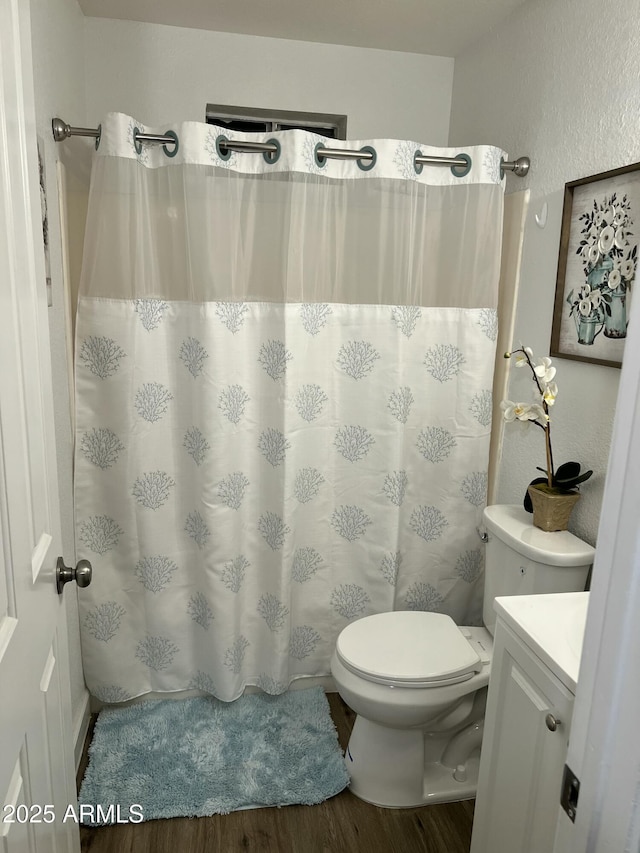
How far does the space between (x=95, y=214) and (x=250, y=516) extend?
41.8 inches

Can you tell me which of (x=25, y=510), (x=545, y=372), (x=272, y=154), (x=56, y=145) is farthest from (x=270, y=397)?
(x=25, y=510)

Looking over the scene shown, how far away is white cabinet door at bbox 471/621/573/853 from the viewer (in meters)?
1.13

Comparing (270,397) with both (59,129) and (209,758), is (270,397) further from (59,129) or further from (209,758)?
(209,758)

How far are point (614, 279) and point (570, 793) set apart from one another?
1.29 metres

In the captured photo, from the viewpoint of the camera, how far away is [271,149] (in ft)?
6.34

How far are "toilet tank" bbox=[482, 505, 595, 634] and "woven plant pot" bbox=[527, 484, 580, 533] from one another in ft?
0.07

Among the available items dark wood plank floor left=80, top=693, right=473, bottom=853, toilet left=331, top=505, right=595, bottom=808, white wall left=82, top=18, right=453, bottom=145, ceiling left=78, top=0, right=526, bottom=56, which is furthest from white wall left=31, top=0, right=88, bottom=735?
toilet left=331, top=505, right=595, bottom=808

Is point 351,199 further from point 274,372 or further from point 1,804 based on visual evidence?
point 1,804

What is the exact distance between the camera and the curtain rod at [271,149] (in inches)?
70.4

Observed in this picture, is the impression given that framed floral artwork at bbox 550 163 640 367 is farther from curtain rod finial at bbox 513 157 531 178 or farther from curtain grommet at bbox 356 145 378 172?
curtain grommet at bbox 356 145 378 172

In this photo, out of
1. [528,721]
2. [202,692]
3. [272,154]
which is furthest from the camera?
[202,692]

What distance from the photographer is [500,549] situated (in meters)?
1.88

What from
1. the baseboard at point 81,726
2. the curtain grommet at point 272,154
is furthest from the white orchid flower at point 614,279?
the baseboard at point 81,726

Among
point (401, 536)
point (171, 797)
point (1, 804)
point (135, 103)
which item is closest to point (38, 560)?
point (1, 804)
